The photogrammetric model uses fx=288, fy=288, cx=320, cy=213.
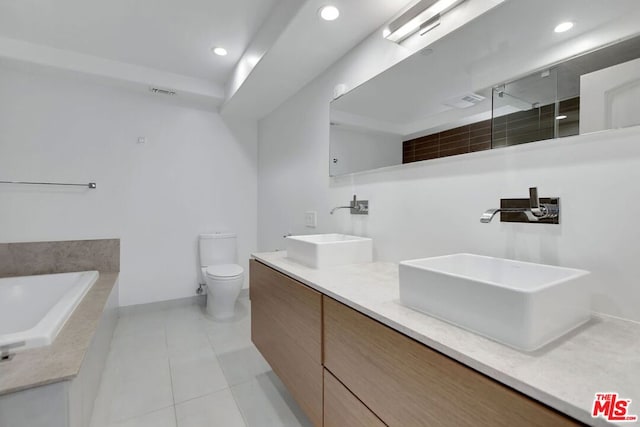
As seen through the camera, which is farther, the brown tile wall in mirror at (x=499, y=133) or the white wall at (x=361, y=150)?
the white wall at (x=361, y=150)

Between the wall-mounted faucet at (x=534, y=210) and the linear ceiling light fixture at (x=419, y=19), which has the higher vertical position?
the linear ceiling light fixture at (x=419, y=19)

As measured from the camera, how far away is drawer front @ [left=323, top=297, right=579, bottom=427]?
54 centimetres

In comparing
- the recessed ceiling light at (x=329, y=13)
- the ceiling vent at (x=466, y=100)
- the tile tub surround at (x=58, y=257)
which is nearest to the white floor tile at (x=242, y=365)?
the tile tub surround at (x=58, y=257)

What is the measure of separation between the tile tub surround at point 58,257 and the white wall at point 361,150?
87.1 inches

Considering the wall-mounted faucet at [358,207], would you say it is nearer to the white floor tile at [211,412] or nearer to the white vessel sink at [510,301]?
the white vessel sink at [510,301]

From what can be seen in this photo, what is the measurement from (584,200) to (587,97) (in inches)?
12.9

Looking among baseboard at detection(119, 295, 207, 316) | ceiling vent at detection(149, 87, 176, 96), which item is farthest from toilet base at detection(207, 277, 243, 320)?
ceiling vent at detection(149, 87, 176, 96)

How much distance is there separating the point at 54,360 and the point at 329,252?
1171mm

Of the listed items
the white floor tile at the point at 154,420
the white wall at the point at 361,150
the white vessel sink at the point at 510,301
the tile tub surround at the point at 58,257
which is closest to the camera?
the white vessel sink at the point at 510,301

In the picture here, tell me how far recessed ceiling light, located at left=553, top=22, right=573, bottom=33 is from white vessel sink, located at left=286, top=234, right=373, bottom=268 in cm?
114

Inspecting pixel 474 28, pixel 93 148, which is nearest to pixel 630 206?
pixel 474 28

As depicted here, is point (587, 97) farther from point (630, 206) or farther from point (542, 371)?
point (542, 371)

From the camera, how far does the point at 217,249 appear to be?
302 centimetres

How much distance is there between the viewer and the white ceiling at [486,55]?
90 cm
